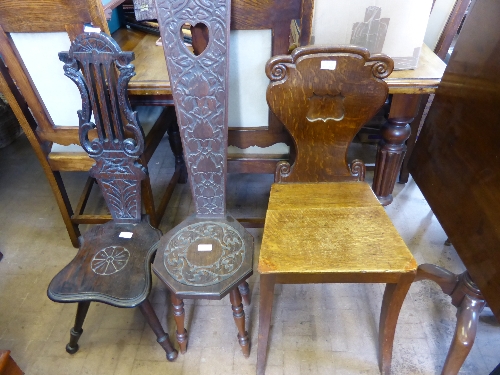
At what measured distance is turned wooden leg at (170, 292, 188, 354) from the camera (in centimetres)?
121

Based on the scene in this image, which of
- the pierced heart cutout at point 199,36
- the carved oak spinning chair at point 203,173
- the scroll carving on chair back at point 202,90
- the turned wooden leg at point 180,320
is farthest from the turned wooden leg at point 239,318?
the pierced heart cutout at point 199,36

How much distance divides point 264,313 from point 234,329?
37 centimetres

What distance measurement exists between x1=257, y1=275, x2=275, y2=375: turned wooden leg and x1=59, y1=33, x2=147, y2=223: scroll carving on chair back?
0.62 m

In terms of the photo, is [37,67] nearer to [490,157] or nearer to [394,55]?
[394,55]

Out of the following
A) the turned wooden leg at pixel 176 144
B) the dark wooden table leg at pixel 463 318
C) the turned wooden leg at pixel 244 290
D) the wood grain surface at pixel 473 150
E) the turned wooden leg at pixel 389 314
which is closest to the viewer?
the wood grain surface at pixel 473 150

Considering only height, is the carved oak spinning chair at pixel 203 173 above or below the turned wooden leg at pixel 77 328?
above

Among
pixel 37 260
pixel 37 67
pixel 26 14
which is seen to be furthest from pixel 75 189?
pixel 26 14

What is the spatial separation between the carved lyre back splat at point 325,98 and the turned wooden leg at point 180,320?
0.59 m

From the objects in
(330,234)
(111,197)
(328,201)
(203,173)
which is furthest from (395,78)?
(111,197)

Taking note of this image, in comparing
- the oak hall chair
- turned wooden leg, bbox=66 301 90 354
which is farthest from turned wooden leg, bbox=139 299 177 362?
the oak hall chair

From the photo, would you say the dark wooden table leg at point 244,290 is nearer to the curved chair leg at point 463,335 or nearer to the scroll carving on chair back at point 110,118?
the scroll carving on chair back at point 110,118

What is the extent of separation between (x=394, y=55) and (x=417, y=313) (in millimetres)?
1035

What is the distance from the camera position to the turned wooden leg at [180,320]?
1214 millimetres

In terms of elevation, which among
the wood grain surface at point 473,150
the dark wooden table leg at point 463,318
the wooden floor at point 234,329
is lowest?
the wooden floor at point 234,329
